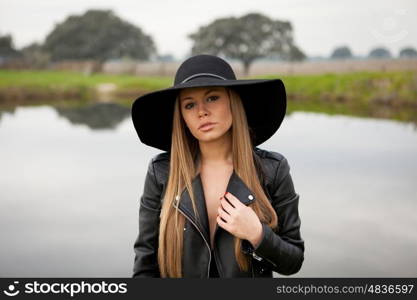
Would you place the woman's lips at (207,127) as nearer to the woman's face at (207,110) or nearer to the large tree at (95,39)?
the woman's face at (207,110)

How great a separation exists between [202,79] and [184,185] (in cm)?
58

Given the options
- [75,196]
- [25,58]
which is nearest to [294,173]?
[75,196]

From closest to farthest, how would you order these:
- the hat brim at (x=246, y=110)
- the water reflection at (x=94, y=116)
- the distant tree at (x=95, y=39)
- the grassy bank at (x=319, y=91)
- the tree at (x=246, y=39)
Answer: the hat brim at (x=246, y=110) → the water reflection at (x=94, y=116) → the grassy bank at (x=319, y=91) → the tree at (x=246, y=39) → the distant tree at (x=95, y=39)

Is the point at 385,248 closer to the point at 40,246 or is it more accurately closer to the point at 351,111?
the point at 40,246

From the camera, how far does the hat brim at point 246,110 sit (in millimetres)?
2508

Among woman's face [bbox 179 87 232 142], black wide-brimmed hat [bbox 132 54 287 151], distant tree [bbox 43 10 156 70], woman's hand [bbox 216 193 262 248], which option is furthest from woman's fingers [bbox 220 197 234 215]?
distant tree [bbox 43 10 156 70]

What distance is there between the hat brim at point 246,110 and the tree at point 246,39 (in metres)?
46.0

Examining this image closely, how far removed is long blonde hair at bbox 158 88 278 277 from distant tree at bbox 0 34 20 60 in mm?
52115

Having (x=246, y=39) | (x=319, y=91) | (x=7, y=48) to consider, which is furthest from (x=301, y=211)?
(x=7, y=48)

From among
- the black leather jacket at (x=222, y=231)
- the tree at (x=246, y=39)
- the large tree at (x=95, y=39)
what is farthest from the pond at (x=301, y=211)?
the large tree at (x=95, y=39)

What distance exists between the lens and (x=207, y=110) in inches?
93.2

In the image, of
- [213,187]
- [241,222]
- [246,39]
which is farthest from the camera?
[246,39]

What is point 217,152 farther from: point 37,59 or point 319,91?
point 37,59

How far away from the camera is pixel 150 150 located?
14852 millimetres
